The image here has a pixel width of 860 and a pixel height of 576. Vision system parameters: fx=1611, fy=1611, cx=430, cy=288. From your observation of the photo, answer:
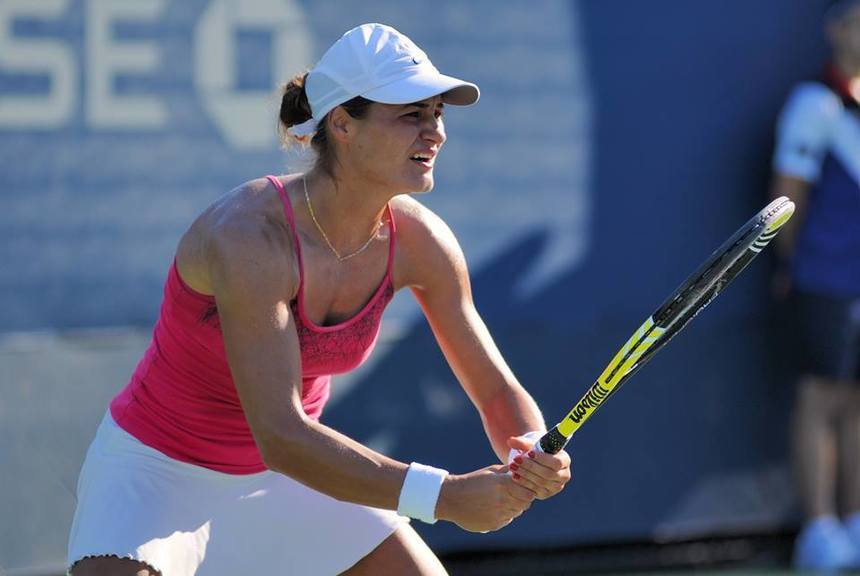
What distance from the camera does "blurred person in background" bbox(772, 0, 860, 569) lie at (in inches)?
222

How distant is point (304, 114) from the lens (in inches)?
131

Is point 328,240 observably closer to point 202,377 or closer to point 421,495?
point 202,377

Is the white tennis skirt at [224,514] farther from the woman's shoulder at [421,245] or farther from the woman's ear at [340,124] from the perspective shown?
the woman's ear at [340,124]

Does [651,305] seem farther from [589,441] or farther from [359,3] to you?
[359,3]

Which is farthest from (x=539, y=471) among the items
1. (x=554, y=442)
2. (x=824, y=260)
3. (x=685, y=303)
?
(x=824, y=260)

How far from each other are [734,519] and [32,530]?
8.17ft

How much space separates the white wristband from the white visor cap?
72 centimetres

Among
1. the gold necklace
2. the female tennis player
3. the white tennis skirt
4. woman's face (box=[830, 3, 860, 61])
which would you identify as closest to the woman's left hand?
the female tennis player

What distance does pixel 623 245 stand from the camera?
5.58m

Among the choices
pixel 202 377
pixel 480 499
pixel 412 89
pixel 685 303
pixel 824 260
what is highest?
pixel 412 89

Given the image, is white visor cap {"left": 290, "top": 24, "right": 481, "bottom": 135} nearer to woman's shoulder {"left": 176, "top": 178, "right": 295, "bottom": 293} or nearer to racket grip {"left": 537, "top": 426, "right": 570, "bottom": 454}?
woman's shoulder {"left": 176, "top": 178, "right": 295, "bottom": 293}

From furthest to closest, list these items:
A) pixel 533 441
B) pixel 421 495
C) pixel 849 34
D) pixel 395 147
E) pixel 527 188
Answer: pixel 849 34 → pixel 527 188 → pixel 533 441 → pixel 395 147 → pixel 421 495

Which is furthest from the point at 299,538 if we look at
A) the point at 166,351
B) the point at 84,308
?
the point at 84,308

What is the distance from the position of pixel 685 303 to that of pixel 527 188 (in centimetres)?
233
